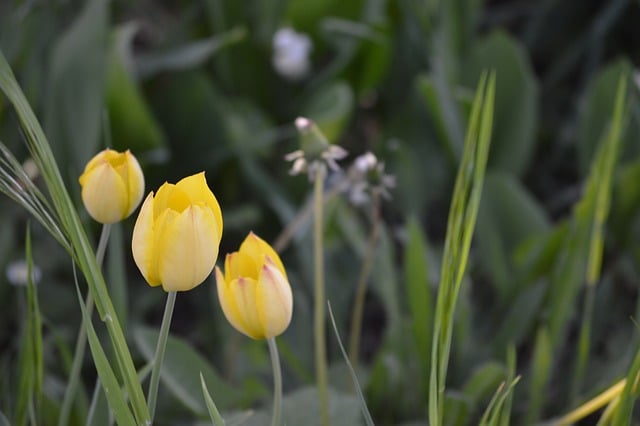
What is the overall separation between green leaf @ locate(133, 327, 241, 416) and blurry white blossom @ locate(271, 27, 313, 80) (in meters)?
0.65

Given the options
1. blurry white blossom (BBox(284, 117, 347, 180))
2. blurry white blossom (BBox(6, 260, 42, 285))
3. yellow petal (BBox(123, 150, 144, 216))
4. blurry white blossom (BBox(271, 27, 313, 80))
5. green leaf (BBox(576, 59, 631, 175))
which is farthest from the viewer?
blurry white blossom (BBox(271, 27, 313, 80))

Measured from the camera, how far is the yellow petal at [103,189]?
0.65 meters

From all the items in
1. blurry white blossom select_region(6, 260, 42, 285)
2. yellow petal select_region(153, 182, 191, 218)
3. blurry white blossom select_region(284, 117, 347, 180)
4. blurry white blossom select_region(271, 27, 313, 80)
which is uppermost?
yellow petal select_region(153, 182, 191, 218)

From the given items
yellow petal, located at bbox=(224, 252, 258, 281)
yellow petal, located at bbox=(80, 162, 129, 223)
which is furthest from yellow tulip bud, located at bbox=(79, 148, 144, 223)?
yellow petal, located at bbox=(224, 252, 258, 281)

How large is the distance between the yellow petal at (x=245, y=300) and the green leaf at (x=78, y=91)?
0.74 m

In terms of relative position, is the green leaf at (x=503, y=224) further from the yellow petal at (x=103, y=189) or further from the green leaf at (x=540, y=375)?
the yellow petal at (x=103, y=189)

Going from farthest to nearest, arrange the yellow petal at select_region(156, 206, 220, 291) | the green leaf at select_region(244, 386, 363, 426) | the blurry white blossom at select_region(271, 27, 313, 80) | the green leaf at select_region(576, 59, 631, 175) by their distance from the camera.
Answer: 1. the blurry white blossom at select_region(271, 27, 313, 80)
2. the green leaf at select_region(576, 59, 631, 175)
3. the green leaf at select_region(244, 386, 363, 426)
4. the yellow petal at select_region(156, 206, 220, 291)

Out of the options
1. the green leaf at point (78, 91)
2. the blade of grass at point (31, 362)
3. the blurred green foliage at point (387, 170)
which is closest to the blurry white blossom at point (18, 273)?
the blurred green foliage at point (387, 170)

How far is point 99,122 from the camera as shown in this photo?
1306 mm

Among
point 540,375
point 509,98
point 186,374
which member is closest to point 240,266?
point 186,374

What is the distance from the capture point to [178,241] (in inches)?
21.7

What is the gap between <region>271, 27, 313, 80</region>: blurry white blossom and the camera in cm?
155

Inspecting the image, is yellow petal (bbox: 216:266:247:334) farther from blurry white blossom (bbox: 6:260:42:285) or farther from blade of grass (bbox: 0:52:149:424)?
blurry white blossom (bbox: 6:260:42:285)

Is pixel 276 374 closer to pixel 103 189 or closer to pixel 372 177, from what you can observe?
pixel 103 189
